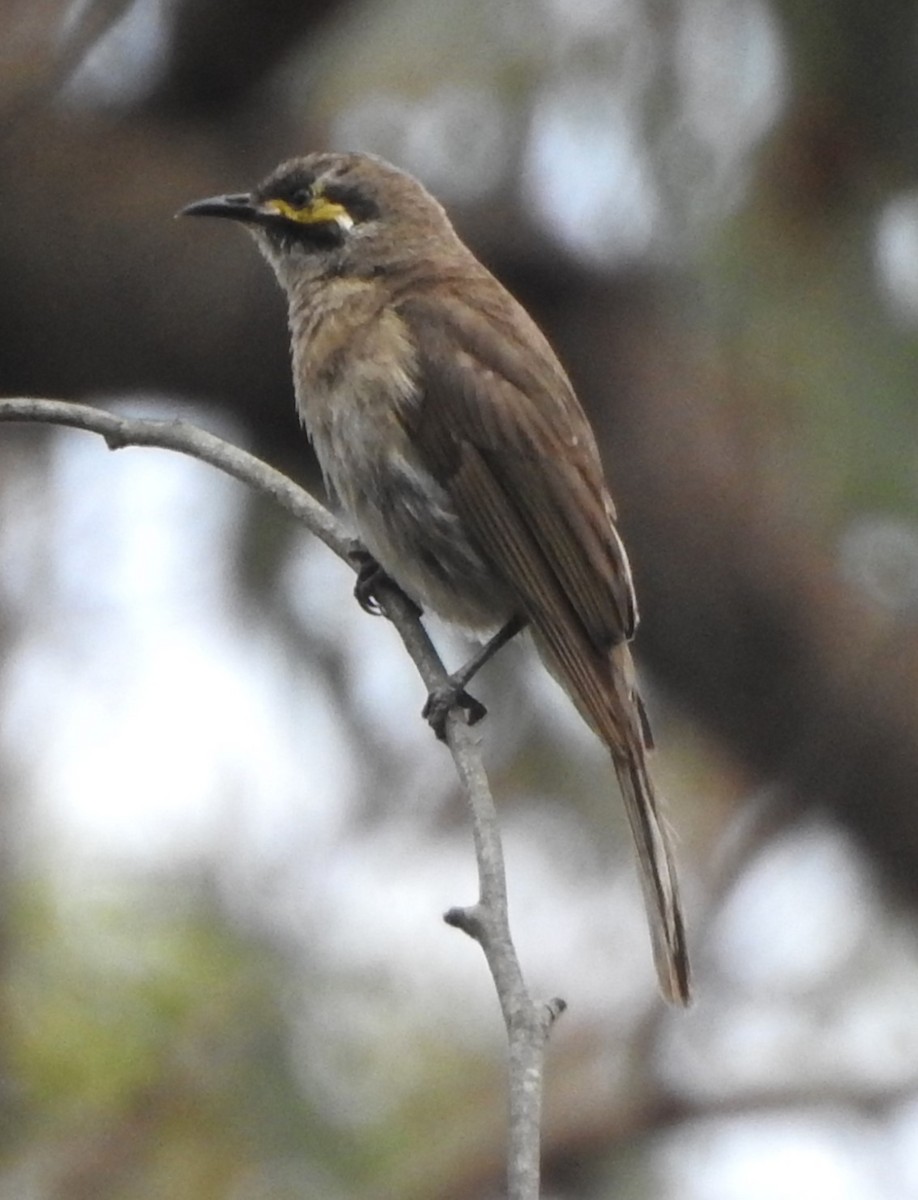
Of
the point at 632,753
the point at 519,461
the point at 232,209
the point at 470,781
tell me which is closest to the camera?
the point at 470,781

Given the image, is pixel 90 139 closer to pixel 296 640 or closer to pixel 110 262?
pixel 110 262

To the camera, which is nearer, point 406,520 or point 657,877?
point 657,877

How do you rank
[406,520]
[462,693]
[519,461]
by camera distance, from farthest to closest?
1. [519,461]
2. [406,520]
3. [462,693]

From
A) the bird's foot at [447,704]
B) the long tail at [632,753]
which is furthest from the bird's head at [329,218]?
the bird's foot at [447,704]

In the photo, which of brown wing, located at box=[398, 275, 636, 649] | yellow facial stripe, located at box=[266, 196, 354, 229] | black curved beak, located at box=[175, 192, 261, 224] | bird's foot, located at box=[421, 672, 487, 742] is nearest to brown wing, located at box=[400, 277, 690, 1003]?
brown wing, located at box=[398, 275, 636, 649]

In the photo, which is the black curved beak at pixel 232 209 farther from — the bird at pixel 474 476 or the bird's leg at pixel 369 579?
the bird's leg at pixel 369 579

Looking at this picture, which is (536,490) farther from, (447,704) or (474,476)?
(447,704)

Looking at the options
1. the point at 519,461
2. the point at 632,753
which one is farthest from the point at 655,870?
the point at 519,461
